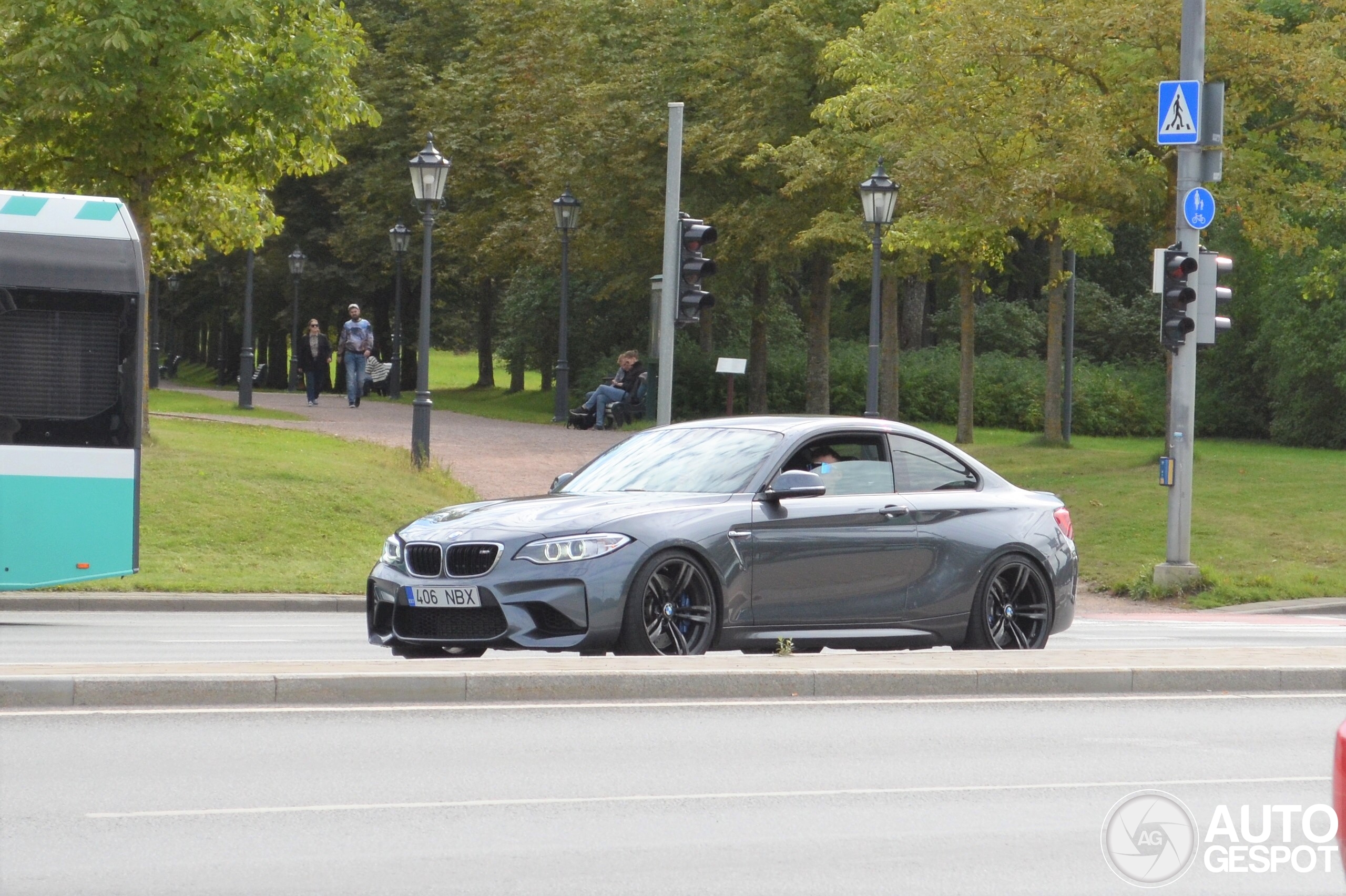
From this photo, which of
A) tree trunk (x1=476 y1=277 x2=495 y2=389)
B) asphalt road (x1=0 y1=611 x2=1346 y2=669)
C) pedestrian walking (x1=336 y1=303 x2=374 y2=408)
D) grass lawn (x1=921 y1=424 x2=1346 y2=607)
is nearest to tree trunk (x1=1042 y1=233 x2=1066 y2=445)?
grass lawn (x1=921 y1=424 x2=1346 y2=607)

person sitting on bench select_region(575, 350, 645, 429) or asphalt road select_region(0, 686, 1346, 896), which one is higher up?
person sitting on bench select_region(575, 350, 645, 429)

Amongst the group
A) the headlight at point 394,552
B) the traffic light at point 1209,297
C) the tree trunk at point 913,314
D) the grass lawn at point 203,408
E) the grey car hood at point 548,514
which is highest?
the tree trunk at point 913,314

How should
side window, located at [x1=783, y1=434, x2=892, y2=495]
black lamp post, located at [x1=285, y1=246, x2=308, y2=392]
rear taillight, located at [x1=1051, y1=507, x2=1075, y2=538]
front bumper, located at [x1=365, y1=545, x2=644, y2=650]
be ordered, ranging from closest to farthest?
front bumper, located at [x1=365, y1=545, x2=644, y2=650] → side window, located at [x1=783, y1=434, x2=892, y2=495] → rear taillight, located at [x1=1051, y1=507, x2=1075, y2=538] → black lamp post, located at [x1=285, y1=246, x2=308, y2=392]

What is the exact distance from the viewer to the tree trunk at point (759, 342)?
45.1 meters

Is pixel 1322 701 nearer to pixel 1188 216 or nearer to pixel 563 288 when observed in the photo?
pixel 1188 216

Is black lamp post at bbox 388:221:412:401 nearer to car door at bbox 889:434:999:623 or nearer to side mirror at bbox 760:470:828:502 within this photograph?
car door at bbox 889:434:999:623

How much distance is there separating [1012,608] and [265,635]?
613 cm

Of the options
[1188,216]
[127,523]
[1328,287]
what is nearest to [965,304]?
[1328,287]

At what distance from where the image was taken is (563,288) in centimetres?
3847

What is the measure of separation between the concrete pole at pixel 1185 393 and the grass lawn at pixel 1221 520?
436 mm

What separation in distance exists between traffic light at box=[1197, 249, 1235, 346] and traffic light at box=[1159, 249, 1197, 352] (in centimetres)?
22

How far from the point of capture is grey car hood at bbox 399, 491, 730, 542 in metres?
10.4

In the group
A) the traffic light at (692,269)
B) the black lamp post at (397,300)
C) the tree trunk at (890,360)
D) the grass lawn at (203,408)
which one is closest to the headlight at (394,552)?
the traffic light at (692,269)

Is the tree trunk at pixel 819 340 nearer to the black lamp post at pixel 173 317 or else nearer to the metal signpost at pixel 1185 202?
the metal signpost at pixel 1185 202
